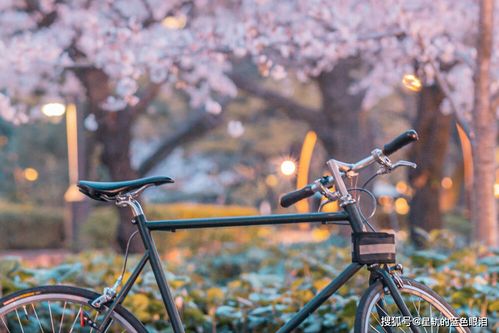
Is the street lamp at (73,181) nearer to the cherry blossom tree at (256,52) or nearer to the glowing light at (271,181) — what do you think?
the cherry blossom tree at (256,52)

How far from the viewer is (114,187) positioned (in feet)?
10.3

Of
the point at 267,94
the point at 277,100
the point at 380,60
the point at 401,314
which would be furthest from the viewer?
the point at 277,100

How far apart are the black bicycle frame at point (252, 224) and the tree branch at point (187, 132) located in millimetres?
12753

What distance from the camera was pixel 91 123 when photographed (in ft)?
37.7

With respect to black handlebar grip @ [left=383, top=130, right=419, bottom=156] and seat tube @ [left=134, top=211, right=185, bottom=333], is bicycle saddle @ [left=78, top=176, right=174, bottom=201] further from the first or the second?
black handlebar grip @ [left=383, top=130, right=419, bottom=156]

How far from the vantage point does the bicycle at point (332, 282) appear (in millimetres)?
3078

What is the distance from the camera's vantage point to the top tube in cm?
314

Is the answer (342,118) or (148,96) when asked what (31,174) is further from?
(342,118)

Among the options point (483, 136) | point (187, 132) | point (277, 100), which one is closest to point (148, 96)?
point (277, 100)

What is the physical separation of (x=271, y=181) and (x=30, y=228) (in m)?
17.5

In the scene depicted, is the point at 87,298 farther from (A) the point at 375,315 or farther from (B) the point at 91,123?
(B) the point at 91,123

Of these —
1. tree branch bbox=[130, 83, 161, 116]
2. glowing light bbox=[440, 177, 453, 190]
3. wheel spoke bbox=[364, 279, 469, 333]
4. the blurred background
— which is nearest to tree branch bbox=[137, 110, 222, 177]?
the blurred background

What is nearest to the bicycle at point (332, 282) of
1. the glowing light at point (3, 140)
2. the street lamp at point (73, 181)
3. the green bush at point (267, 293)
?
the green bush at point (267, 293)

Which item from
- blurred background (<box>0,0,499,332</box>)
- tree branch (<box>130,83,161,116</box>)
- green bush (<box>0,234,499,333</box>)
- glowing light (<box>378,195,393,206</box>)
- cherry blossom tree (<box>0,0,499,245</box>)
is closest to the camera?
green bush (<box>0,234,499,333</box>)
